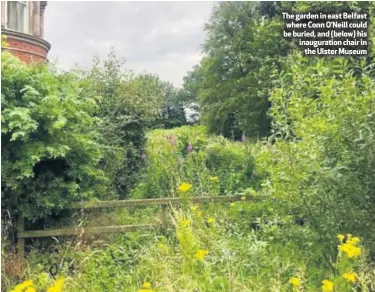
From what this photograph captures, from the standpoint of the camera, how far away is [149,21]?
18.5 feet

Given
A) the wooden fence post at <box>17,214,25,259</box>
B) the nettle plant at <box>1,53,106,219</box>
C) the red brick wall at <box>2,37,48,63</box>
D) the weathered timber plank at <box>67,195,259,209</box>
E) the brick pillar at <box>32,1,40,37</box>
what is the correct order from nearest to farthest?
the nettle plant at <box>1,53,106,219</box>
the wooden fence post at <box>17,214,25,259</box>
the weathered timber plank at <box>67,195,259,209</box>
the red brick wall at <box>2,37,48,63</box>
the brick pillar at <box>32,1,40,37</box>

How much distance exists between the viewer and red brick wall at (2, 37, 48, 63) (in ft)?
34.7

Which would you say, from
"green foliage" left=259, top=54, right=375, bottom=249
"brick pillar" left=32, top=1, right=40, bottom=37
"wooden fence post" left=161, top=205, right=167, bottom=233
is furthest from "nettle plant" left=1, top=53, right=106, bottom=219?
"brick pillar" left=32, top=1, right=40, bottom=37

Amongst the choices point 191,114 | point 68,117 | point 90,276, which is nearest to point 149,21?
point 68,117

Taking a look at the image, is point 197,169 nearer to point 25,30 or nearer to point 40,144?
point 40,144

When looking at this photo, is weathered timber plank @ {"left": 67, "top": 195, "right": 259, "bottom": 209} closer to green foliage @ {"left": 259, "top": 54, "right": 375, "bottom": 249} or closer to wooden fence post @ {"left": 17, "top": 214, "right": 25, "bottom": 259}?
wooden fence post @ {"left": 17, "top": 214, "right": 25, "bottom": 259}

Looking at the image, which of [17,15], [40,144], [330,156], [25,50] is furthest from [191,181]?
[17,15]

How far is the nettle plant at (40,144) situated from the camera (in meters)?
4.83

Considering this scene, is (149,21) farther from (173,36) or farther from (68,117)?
(68,117)

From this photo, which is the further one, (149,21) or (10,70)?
(149,21)

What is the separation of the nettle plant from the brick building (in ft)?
19.0

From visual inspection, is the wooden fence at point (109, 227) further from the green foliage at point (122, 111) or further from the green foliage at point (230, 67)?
the green foliage at point (230, 67)

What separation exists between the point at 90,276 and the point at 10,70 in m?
2.34

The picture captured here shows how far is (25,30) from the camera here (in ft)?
37.5
